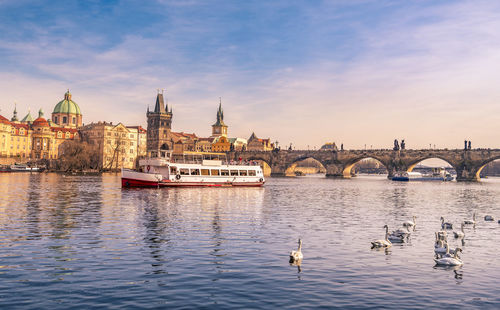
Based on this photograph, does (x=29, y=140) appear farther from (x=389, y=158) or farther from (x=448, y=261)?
(x=448, y=261)

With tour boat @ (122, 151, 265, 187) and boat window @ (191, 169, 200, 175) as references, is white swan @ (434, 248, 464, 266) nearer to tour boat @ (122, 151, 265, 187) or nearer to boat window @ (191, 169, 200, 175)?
tour boat @ (122, 151, 265, 187)

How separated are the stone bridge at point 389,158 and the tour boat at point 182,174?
83.7 meters

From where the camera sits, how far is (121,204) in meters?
42.0

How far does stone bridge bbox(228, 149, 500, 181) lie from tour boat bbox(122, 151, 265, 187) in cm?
8370

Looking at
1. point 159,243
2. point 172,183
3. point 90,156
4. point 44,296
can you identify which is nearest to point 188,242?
point 159,243

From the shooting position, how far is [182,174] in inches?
2889

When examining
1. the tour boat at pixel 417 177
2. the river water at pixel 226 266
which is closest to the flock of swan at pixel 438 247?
the river water at pixel 226 266

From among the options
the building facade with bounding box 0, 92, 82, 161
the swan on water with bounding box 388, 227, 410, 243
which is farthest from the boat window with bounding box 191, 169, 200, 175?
the building facade with bounding box 0, 92, 82, 161

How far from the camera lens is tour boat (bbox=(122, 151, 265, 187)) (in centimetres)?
6969

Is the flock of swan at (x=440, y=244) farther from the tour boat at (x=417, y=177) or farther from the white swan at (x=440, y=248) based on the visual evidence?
the tour boat at (x=417, y=177)

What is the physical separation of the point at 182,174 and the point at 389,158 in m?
99.6

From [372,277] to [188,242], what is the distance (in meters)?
9.30

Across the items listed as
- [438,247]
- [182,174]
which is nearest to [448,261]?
[438,247]

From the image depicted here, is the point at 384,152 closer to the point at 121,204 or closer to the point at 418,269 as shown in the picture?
the point at 121,204
